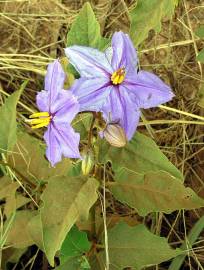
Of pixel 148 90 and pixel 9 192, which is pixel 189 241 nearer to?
pixel 9 192

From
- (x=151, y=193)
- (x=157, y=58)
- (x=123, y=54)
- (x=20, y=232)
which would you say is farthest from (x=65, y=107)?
(x=157, y=58)

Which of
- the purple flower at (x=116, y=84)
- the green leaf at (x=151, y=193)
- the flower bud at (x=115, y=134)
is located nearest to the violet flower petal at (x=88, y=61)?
the purple flower at (x=116, y=84)

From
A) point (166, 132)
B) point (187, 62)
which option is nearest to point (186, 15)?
point (187, 62)

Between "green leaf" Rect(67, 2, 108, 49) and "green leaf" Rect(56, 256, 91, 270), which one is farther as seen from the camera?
"green leaf" Rect(56, 256, 91, 270)

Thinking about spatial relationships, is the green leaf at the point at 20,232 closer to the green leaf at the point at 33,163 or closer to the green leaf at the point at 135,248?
the green leaf at the point at 33,163

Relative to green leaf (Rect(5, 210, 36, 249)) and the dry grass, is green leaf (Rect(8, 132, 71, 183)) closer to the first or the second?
green leaf (Rect(5, 210, 36, 249))

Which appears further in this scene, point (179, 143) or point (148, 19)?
point (179, 143)

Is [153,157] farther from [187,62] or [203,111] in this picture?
[187,62]

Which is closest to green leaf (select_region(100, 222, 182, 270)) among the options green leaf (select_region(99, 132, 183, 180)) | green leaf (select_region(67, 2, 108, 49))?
green leaf (select_region(99, 132, 183, 180))
